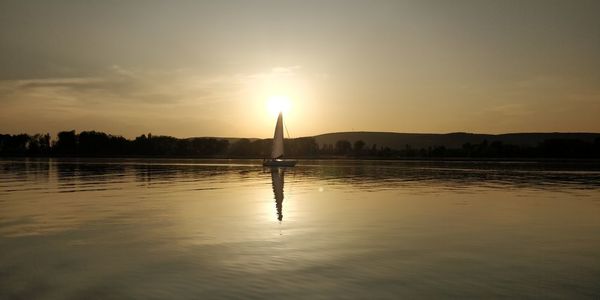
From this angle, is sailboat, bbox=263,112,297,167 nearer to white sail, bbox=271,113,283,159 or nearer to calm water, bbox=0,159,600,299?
white sail, bbox=271,113,283,159

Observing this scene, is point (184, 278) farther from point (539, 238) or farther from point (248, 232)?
point (539, 238)

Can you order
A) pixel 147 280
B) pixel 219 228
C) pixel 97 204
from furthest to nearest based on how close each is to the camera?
pixel 97 204, pixel 219 228, pixel 147 280

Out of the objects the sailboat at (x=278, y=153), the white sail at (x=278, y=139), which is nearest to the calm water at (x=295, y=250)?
the sailboat at (x=278, y=153)

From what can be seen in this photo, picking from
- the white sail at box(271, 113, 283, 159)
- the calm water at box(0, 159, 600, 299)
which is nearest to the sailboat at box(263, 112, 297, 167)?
the white sail at box(271, 113, 283, 159)

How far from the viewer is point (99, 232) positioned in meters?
23.5

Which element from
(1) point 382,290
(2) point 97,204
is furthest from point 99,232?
(1) point 382,290

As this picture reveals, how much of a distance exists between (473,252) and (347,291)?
7.86m

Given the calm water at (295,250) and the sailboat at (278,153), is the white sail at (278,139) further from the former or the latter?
the calm water at (295,250)

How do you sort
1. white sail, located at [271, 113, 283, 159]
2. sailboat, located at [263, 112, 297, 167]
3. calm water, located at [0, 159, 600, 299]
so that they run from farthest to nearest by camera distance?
white sail, located at [271, 113, 283, 159]
sailboat, located at [263, 112, 297, 167]
calm water, located at [0, 159, 600, 299]

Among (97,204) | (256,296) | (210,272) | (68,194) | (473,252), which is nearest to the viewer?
(256,296)

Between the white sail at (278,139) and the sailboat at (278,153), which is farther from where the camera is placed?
the white sail at (278,139)

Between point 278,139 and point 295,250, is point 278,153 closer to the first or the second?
point 278,139

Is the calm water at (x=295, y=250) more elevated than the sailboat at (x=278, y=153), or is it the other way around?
the sailboat at (x=278, y=153)

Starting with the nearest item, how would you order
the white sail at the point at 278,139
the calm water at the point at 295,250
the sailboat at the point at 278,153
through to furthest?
the calm water at the point at 295,250 < the sailboat at the point at 278,153 < the white sail at the point at 278,139
